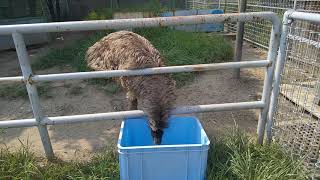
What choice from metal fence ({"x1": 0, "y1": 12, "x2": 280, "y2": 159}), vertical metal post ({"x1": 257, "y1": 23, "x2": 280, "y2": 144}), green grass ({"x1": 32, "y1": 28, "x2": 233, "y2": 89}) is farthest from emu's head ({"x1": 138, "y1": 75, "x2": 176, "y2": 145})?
green grass ({"x1": 32, "y1": 28, "x2": 233, "y2": 89})

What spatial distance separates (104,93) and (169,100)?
2.55m

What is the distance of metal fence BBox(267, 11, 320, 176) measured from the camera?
2.91 meters

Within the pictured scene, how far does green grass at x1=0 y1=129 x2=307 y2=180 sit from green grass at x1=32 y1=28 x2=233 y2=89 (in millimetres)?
2653

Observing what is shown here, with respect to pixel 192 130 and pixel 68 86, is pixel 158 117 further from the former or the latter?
pixel 68 86

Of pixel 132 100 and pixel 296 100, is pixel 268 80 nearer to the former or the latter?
pixel 296 100

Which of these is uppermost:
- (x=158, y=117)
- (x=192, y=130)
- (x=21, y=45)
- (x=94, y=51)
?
(x=21, y=45)

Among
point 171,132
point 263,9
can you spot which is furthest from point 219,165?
point 263,9

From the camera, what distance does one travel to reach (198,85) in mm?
5574

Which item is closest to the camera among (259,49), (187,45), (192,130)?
(192,130)

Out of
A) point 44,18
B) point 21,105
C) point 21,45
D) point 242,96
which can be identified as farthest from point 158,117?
point 44,18

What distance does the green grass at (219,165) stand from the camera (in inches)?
114

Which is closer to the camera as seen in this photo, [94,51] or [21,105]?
[94,51]

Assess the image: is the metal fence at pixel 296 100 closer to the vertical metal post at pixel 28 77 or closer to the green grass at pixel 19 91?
the vertical metal post at pixel 28 77

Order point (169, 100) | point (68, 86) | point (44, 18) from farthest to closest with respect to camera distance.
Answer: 1. point (44, 18)
2. point (68, 86)
3. point (169, 100)
